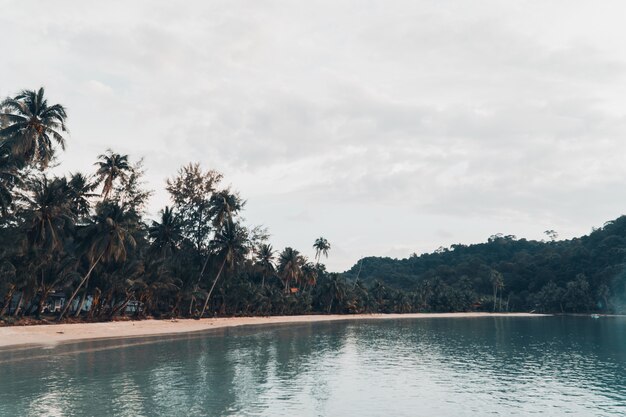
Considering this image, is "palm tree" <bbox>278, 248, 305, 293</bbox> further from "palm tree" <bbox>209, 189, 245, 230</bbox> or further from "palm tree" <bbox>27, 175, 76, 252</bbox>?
"palm tree" <bbox>27, 175, 76, 252</bbox>

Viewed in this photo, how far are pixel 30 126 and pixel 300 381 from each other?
4072 cm

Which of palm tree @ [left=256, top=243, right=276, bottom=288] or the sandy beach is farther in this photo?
palm tree @ [left=256, top=243, right=276, bottom=288]

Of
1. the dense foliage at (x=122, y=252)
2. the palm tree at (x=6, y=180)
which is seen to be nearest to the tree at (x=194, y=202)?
the dense foliage at (x=122, y=252)

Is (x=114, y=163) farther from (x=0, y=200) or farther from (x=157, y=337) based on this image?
(x=157, y=337)

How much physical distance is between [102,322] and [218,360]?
113ft

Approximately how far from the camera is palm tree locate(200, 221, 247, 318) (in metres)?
→ 85.1

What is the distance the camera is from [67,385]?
27.1 meters

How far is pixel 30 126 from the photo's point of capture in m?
52.0

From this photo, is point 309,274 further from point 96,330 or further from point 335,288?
point 96,330

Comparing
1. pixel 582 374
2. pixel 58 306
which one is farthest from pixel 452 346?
pixel 58 306

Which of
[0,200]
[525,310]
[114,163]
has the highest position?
[114,163]

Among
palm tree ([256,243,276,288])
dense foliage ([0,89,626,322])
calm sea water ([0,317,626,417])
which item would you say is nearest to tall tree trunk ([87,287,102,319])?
dense foliage ([0,89,626,322])

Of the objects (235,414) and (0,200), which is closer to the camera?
(235,414)

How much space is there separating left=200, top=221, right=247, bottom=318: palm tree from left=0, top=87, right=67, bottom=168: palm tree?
36.0 m
